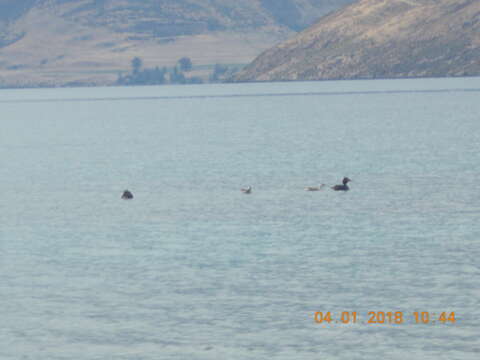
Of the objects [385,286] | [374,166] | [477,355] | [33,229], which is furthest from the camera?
[374,166]

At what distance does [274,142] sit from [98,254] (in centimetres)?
7833

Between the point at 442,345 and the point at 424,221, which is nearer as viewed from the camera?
the point at 442,345

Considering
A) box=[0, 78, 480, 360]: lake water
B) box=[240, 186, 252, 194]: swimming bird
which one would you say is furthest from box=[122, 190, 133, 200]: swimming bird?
box=[240, 186, 252, 194]: swimming bird

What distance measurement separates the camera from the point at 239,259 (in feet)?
139

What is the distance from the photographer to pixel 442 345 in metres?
29.1

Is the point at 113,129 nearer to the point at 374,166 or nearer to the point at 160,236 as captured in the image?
the point at 374,166

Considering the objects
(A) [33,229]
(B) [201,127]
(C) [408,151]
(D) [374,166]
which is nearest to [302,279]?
(A) [33,229]
